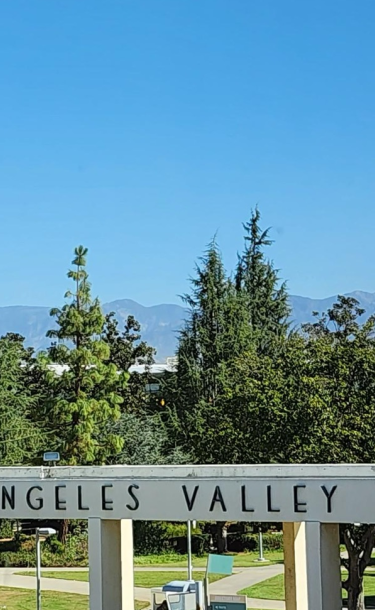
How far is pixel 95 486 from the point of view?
14.9 m

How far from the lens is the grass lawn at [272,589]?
3034 cm

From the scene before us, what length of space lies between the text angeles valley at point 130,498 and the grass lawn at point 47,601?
1338cm

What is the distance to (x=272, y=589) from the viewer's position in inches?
1240

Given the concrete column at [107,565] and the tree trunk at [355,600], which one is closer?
the concrete column at [107,565]

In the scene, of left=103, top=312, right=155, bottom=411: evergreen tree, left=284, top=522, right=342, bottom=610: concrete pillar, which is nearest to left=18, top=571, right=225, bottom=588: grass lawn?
left=284, top=522, right=342, bottom=610: concrete pillar

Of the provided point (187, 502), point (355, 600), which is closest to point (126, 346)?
point (355, 600)

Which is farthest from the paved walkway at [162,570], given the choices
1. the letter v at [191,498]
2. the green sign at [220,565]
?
the letter v at [191,498]

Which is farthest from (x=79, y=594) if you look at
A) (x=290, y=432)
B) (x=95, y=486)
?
(x=95, y=486)

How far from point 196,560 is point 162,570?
138 inches

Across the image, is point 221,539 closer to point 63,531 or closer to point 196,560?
point 196,560

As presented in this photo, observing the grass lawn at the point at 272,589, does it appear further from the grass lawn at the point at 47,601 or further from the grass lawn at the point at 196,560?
the grass lawn at the point at 196,560

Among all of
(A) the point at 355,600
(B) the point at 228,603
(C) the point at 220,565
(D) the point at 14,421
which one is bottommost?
(A) the point at 355,600

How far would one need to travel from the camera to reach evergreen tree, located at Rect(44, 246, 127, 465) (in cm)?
4131

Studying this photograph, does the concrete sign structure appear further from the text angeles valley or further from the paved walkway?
the paved walkway
